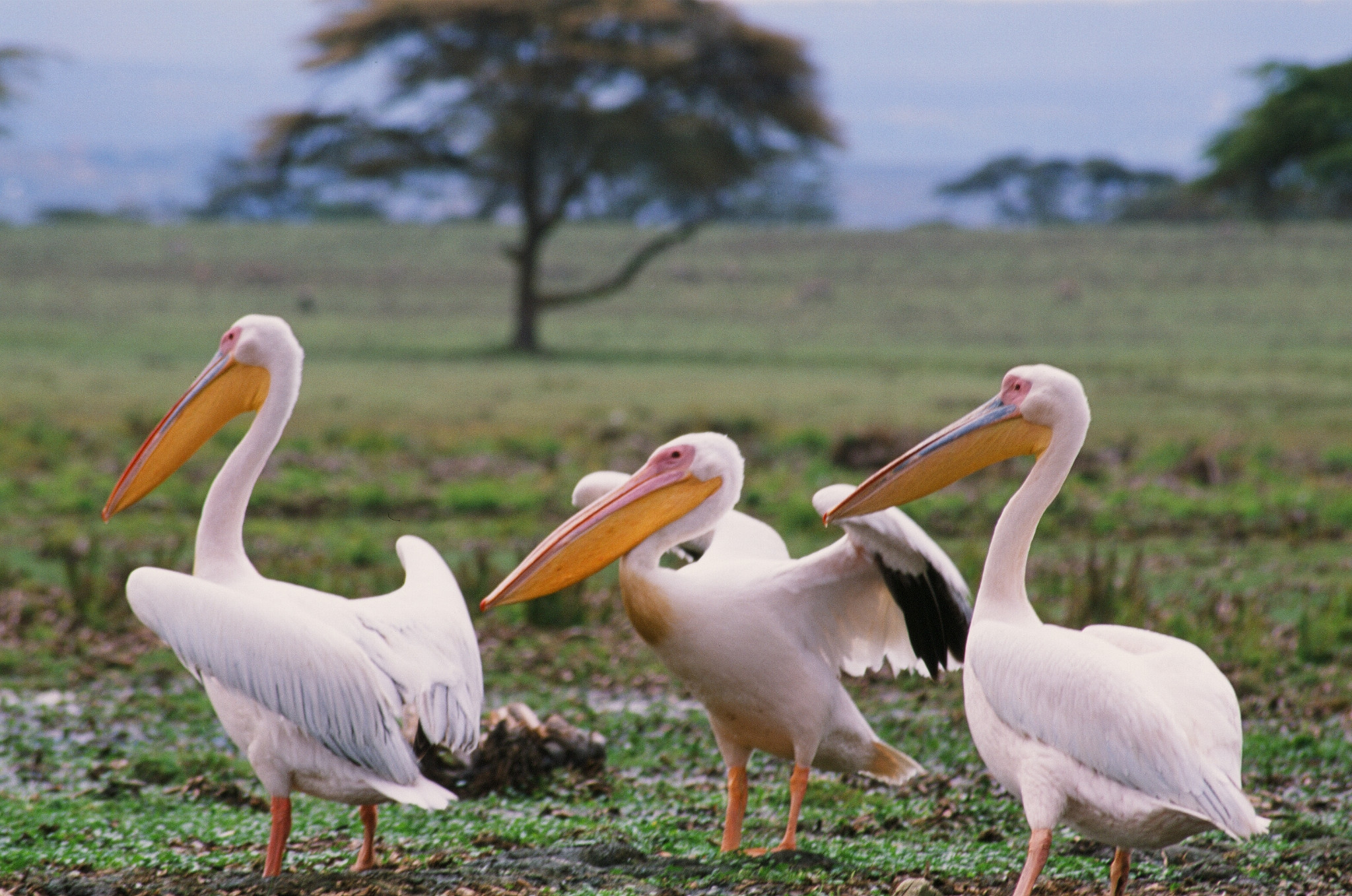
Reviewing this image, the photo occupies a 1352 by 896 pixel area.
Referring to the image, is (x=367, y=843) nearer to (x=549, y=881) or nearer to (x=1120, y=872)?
(x=549, y=881)

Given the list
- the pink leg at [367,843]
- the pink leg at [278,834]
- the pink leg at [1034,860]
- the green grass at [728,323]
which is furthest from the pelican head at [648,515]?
the green grass at [728,323]

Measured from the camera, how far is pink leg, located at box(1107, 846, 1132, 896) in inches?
135

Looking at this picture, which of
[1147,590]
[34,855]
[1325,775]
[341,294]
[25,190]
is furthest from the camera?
[25,190]

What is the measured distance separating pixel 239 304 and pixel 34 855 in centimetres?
2417

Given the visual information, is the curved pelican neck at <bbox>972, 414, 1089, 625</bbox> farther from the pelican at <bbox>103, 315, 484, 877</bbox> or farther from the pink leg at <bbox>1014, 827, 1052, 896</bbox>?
the pelican at <bbox>103, 315, 484, 877</bbox>

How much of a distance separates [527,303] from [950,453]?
17.5 meters

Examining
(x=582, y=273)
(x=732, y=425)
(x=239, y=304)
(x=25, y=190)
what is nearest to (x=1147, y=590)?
(x=732, y=425)

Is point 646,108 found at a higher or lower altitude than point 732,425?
higher

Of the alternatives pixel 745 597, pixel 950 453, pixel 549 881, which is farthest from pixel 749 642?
pixel 549 881

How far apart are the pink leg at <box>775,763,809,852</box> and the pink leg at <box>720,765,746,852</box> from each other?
0.11m

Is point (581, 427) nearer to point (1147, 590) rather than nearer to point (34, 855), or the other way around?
point (1147, 590)

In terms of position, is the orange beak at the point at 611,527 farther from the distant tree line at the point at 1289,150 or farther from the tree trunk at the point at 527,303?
the tree trunk at the point at 527,303

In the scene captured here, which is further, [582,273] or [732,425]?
[582,273]

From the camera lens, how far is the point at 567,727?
4965 millimetres
